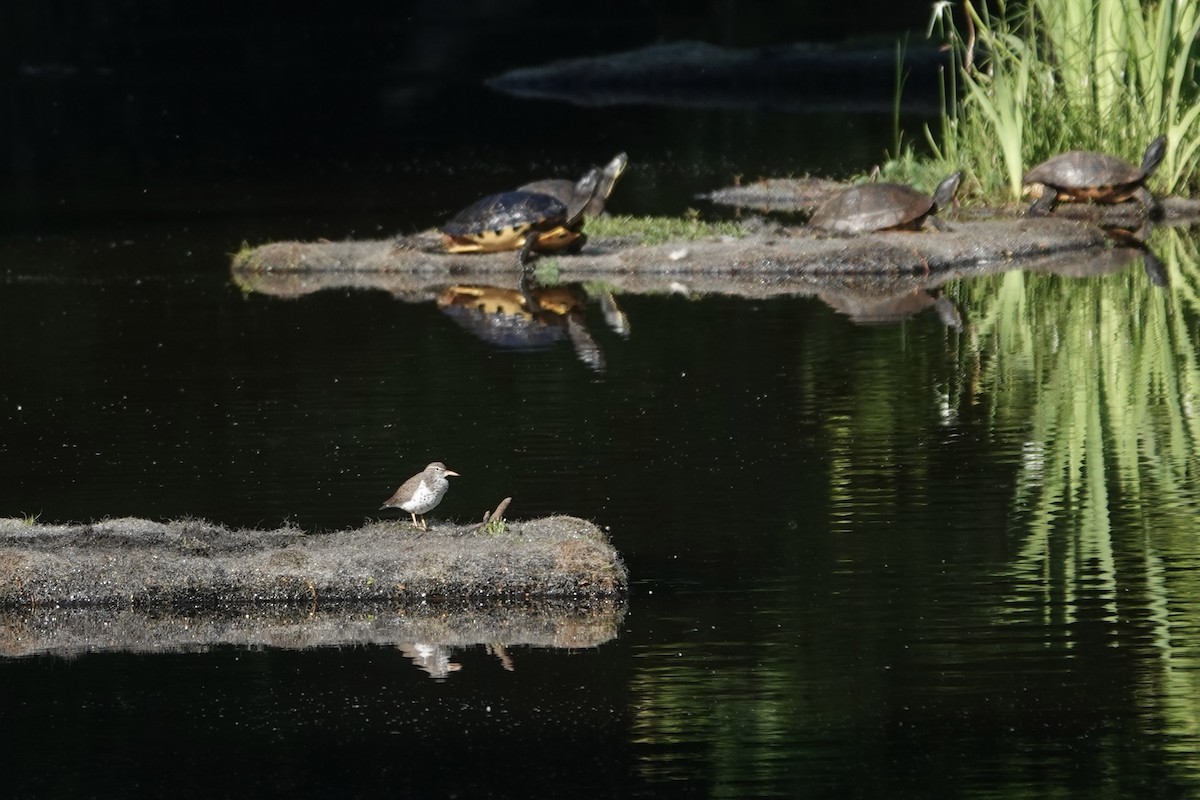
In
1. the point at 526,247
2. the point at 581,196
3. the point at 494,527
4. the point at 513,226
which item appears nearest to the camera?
the point at 494,527

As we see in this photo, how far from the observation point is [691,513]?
33.8 feet

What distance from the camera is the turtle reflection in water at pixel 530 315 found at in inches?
601

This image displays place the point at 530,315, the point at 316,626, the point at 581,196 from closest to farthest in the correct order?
the point at 316,626, the point at 530,315, the point at 581,196

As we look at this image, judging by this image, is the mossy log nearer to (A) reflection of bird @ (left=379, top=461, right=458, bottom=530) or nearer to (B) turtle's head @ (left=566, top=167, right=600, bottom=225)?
(B) turtle's head @ (left=566, top=167, right=600, bottom=225)

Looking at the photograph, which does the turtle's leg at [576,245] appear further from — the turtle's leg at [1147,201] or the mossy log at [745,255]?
the turtle's leg at [1147,201]

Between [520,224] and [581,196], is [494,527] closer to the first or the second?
[520,224]

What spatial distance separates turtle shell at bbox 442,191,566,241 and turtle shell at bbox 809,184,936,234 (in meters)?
2.33

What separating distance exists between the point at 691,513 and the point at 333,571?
6.85ft

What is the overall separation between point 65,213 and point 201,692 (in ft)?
55.6

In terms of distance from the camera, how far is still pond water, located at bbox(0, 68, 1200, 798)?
7.14m

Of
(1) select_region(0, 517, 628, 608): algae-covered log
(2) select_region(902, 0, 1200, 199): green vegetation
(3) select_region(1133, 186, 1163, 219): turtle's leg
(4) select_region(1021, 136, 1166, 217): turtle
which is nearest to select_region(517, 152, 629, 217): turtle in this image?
(2) select_region(902, 0, 1200, 199): green vegetation

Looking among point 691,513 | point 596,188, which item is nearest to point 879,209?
point 596,188

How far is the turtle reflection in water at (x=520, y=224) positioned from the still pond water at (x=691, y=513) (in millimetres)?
1057

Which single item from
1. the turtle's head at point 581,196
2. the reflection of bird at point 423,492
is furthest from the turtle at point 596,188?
the reflection of bird at point 423,492
